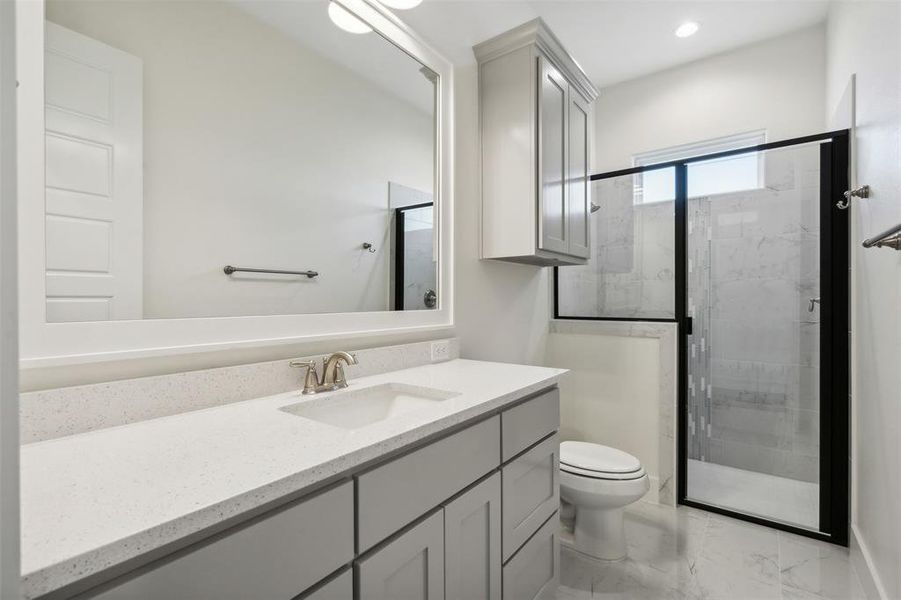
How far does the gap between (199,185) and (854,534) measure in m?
2.86

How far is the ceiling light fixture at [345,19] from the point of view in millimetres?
1394

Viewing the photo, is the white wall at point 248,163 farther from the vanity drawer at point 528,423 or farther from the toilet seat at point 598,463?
the toilet seat at point 598,463

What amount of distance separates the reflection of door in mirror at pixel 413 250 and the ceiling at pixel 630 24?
0.70m

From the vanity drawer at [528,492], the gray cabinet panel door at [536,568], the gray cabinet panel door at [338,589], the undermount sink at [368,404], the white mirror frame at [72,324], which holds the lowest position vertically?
the gray cabinet panel door at [536,568]

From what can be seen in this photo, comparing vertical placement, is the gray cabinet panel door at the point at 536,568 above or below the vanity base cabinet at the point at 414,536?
below

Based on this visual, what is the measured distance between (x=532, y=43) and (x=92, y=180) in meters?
1.67

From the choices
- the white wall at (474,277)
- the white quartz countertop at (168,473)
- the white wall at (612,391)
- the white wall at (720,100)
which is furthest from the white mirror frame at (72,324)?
the white wall at (720,100)

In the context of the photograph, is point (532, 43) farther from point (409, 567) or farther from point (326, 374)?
point (409, 567)

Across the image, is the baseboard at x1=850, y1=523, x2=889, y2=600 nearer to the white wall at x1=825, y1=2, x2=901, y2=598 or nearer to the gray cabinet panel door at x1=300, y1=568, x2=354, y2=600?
the white wall at x1=825, y1=2, x2=901, y2=598

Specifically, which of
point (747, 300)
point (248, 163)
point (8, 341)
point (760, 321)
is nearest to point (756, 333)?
point (760, 321)

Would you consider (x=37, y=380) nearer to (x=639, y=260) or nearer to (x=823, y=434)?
(x=639, y=260)

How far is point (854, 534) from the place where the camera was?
72.4 inches

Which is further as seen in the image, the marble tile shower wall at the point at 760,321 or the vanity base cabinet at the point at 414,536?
the marble tile shower wall at the point at 760,321

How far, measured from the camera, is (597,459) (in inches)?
78.4
